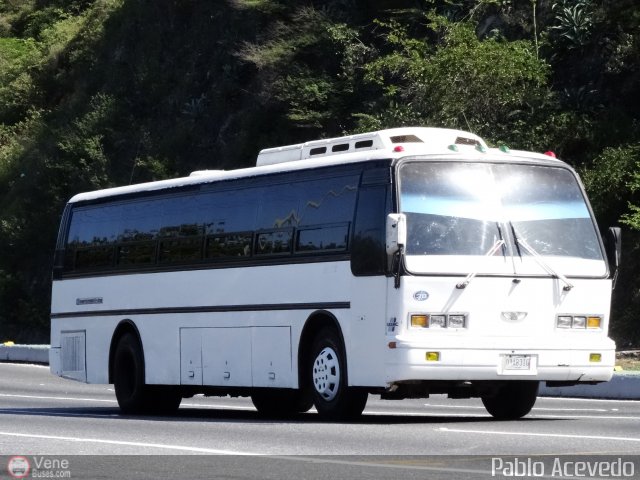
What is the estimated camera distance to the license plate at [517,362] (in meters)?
16.2

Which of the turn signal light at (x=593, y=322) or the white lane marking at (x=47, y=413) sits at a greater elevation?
the turn signal light at (x=593, y=322)

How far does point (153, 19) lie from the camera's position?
200 ft

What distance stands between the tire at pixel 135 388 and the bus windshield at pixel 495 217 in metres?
6.03

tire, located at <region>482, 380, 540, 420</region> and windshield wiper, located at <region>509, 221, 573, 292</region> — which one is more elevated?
windshield wiper, located at <region>509, 221, 573, 292</region>

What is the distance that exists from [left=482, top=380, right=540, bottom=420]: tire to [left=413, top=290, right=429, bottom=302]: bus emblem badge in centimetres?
191

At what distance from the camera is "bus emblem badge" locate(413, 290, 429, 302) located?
628 inches

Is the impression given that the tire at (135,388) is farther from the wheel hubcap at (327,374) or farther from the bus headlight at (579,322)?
the bus headlight at (579,322)

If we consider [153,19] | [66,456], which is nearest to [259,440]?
[66,456]

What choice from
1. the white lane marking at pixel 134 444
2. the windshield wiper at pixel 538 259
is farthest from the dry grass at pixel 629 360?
the white lane marking at pixel 134 444

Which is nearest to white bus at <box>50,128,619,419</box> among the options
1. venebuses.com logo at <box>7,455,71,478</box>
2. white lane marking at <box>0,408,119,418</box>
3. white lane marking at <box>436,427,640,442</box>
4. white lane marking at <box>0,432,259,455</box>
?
white lane marking at <box>436,427,640,442</box>

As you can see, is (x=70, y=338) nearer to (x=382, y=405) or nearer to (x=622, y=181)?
(x=382, y=405)

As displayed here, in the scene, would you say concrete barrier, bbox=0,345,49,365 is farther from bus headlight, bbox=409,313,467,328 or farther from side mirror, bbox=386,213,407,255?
side mirror, bbox=386,213,407,255

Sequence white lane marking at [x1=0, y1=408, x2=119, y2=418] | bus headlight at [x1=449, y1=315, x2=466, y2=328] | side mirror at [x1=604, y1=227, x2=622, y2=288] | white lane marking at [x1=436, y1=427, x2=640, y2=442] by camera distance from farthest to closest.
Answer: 1. white lane marking at [x1=0, y1=408, x2=119, y2=418]
2. side mirror at [x1=604, y1=227, x2=622, y2=288]
3. bus headlight at [x1=449, y1=315, x2=466, y2=328]
4. white lane marking at [x1=436, y1=427, x2=640, y2=442]

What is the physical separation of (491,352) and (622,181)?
58.6 ft
